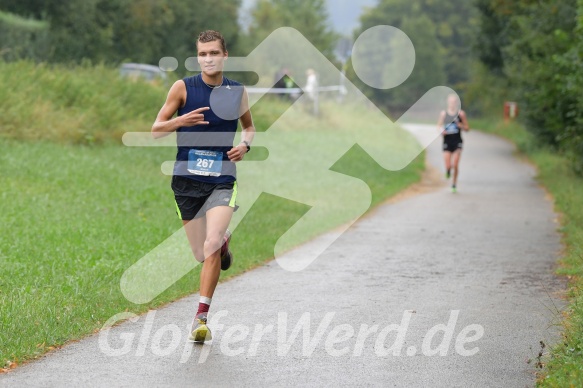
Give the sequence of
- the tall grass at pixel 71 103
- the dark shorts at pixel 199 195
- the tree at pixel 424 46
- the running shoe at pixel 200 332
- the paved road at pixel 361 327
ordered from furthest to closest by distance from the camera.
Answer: the tree at pixel 424 46
the tall grass at pixel 71 103
the dark shorts at pixel 199 195
the running shoe at pixel 200 332
the paved road at pixel 361 327

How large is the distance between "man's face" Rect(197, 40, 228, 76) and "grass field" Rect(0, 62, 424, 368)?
2.08 m

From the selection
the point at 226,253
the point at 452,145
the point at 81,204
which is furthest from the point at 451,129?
the point at 226,253

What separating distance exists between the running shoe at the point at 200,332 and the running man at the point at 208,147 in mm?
127

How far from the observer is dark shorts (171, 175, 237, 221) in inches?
315

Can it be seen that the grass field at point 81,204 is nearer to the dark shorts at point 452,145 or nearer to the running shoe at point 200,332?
the running shoe at point 200,332

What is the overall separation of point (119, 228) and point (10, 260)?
2956mm

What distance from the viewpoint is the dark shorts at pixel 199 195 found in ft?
26.2

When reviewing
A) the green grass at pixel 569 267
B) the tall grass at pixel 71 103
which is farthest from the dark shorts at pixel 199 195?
the tall grass at pixel 71 103

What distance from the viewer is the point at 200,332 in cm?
755

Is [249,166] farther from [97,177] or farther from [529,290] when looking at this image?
[529,290]

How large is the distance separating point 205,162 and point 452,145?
15440mm

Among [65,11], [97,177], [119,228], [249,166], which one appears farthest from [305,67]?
[119,228]

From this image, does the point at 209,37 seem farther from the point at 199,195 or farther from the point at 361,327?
the point at 361,327

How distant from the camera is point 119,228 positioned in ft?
44.8
